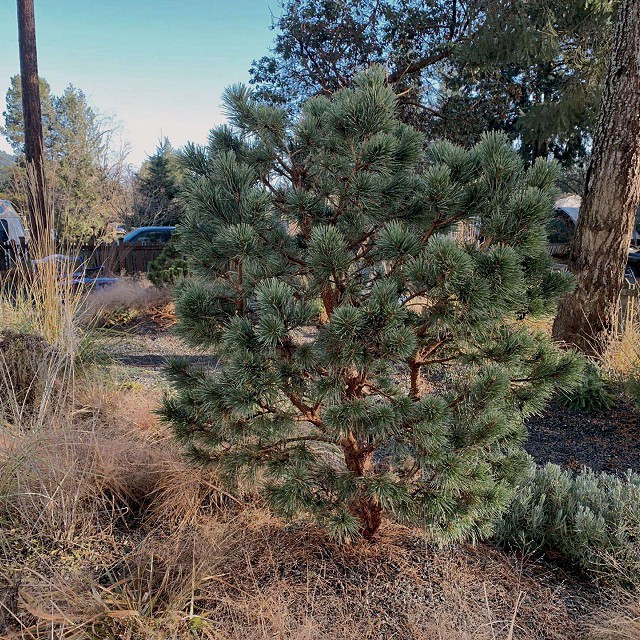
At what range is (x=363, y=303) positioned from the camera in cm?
165

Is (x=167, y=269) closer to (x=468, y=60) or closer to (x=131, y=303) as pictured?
(x=131, y=303)

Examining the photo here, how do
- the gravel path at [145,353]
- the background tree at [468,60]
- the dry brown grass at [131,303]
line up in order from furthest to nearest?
the background tree at [468,60] → the dry brown grass at [131,303] → the gravel path at [145,353]

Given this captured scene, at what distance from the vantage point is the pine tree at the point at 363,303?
1561mm

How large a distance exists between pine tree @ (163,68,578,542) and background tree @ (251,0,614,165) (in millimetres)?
9324

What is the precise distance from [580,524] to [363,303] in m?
1.36

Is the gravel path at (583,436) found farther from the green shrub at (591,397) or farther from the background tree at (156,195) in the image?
the background tree at (156,195)

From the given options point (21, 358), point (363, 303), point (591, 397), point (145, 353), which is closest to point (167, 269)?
point (145, 353)

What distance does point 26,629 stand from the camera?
→ 1600mm

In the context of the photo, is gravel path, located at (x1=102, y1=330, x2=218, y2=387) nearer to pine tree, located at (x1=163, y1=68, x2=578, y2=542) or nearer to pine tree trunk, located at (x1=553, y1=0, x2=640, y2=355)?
pine tree, located at (x1=163, y1=68, x2=578, y2=542)

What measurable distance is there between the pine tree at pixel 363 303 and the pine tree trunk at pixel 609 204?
10.7ft

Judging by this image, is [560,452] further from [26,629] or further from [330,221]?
[26,629]

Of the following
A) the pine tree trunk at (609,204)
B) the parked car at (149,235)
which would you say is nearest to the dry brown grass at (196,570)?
the pine tree trunk at (609,204)

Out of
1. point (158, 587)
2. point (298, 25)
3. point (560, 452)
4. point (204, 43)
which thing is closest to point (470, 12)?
point (298, 25)

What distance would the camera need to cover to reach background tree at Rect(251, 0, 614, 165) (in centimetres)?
1019
